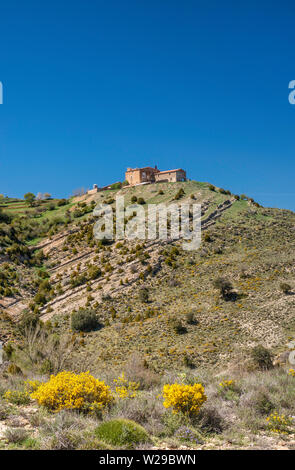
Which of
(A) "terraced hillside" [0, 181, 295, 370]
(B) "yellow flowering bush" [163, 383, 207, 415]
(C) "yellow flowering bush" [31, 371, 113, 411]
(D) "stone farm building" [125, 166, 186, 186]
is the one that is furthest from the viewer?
(D) "stone farm building" [125, 166, 186, 186]

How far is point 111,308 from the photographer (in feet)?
101

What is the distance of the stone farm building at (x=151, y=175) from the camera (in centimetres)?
5859

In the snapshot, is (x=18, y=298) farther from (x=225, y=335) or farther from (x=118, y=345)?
(x=225, y=335)

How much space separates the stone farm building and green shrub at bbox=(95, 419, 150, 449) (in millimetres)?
53152

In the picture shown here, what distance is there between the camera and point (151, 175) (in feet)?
207

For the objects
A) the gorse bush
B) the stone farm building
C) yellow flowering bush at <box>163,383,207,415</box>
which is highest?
the stone farm building

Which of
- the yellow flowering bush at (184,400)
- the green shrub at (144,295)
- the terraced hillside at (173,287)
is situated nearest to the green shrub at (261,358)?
the terraced hillside at (173,287)

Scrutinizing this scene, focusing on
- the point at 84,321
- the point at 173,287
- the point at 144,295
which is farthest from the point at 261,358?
the point at 84,321

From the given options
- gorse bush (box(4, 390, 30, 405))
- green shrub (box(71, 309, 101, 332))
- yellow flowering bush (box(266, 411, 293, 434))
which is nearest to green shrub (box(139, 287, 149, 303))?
green shrub (box(71, 309, 101, 332))

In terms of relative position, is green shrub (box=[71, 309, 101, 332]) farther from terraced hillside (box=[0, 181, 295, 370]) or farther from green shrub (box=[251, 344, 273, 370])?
green shrub (box=[251, 344, 273, 370])

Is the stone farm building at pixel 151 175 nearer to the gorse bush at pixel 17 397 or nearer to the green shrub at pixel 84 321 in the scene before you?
the green shrub at pixel 84 321

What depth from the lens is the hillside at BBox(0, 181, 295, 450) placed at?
22141 millimetres

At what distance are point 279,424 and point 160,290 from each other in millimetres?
24392

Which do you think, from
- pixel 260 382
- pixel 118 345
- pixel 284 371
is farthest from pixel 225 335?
pixel 260 382
